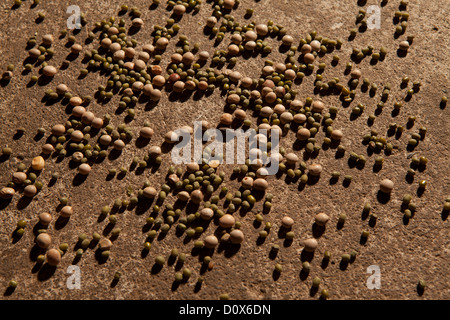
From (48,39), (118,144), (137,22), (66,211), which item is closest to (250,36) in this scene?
(137,22)

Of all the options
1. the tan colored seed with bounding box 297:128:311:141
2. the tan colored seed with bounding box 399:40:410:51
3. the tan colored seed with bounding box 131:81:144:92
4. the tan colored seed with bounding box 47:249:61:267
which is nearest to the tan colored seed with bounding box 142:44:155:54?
the tan colored seed with bounding box 131:81:144:92

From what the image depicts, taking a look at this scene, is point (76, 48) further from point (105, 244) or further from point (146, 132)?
point (105, 244)

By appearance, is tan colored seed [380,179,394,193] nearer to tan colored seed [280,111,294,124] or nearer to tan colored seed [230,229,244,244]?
tan colored seed [280,111,294,124]

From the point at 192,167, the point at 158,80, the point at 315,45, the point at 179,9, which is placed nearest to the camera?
the point at 192,167

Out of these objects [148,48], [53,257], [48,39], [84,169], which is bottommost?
[53,257]

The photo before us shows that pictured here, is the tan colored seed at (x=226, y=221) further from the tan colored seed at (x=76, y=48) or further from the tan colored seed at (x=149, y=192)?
the tan colored seed at (x=76, y=48)

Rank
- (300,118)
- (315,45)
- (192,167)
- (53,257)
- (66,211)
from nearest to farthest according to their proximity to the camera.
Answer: (53,257) < (66,211) < (192,167) < (300,118) < (315,45)

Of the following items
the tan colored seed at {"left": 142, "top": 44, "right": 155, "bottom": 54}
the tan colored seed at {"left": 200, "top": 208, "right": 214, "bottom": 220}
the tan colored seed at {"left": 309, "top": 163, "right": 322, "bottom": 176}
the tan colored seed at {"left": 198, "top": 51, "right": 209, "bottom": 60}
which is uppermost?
the tan colored seed at {"left": 198, "top": 51, "right": 209, "bottom": 60}
